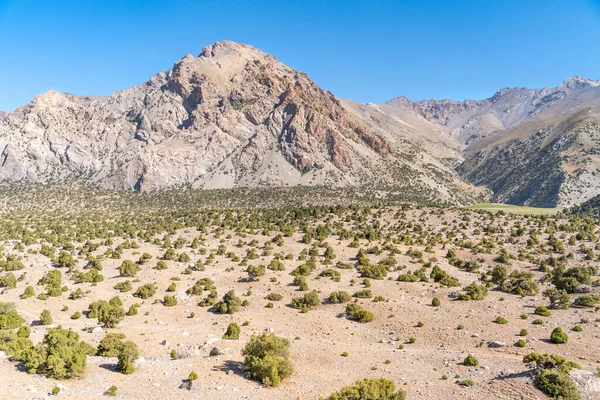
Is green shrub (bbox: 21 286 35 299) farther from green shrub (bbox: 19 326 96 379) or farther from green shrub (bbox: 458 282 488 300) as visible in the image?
green shrub (bbox: 458 282 488 300)

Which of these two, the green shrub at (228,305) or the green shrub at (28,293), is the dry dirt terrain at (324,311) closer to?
the green shrub at (28,293)

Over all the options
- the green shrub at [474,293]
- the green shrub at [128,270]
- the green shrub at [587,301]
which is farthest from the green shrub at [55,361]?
the green shrub at [587,301]

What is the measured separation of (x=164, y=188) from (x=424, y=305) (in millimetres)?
188327

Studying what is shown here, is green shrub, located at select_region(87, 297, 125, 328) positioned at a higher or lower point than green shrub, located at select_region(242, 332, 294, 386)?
lower

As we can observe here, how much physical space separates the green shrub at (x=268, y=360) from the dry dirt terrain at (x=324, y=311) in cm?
59

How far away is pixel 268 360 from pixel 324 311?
15572 millimetres

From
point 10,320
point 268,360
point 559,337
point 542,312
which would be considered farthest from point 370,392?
point 10,320

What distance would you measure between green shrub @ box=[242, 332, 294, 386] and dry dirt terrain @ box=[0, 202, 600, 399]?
585 mm

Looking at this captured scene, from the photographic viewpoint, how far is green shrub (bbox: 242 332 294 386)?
21812 millimetres

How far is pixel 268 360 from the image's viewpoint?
73.0ft

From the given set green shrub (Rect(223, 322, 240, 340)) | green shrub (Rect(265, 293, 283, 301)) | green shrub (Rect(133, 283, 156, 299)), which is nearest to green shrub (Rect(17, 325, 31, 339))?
green shrub (Rect(133, 283, 156, 299))

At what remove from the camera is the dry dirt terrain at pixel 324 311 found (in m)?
21.7

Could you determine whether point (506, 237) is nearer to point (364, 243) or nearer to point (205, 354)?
point (364, 243)

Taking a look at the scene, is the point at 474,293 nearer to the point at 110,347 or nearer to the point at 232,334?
the point at 232,334
